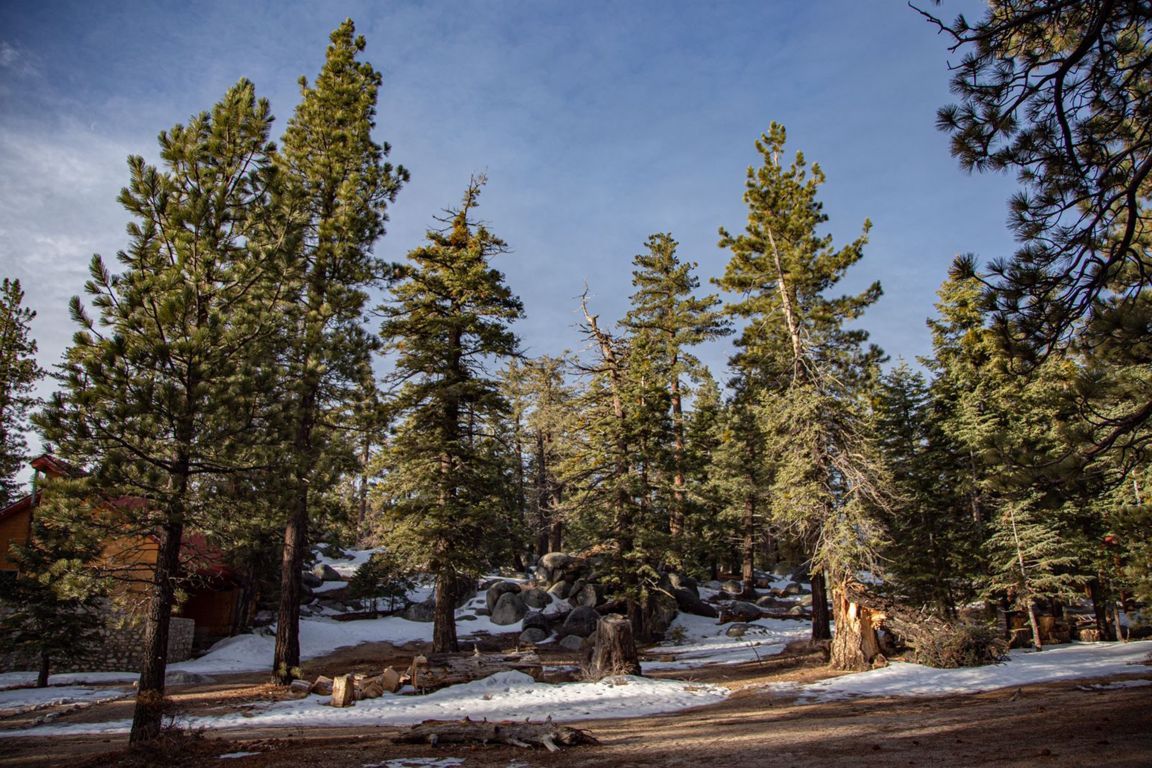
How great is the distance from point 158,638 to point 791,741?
9.07m

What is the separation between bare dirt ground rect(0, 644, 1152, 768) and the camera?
20.8 ft

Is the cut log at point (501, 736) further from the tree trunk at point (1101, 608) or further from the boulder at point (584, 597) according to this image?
the boulder at point (584, 597)

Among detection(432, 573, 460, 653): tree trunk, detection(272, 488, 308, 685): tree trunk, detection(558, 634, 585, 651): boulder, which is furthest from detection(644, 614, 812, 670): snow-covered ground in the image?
detection(272, 488, 308, 685): tree trunk

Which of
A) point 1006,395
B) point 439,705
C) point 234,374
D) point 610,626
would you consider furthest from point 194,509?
point 1006,395

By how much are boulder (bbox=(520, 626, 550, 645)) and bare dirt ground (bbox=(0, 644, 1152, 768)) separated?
1559 centimetres

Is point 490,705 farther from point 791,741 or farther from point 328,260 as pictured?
point 328,260

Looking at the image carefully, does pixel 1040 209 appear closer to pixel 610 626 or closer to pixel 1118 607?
pixel 610 626

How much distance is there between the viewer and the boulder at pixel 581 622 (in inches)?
1058

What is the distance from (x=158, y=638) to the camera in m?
9.22

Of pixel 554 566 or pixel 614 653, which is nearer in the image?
pixel 614 653

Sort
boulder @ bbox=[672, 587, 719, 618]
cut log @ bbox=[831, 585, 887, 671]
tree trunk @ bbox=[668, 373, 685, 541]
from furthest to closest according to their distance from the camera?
boulder @ bbox=[672, 587, 719, 618] → tree trunk @ bbox=[668, 373, 685, 541] → cut log @ bbox=[831, 585, 887, 671]

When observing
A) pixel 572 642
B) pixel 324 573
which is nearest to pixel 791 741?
pixel 572 642

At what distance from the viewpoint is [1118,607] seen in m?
19.1

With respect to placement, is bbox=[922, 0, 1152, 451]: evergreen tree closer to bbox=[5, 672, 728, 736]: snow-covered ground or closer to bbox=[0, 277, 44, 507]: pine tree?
bbox=[5, 672, 728, 736]: snow-covered ground
